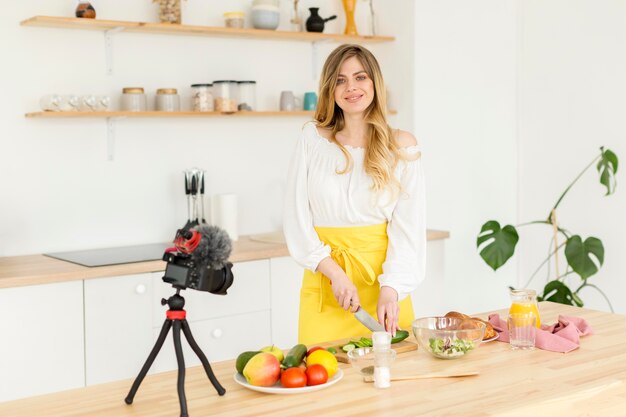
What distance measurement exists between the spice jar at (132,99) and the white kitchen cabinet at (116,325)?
2.80ft

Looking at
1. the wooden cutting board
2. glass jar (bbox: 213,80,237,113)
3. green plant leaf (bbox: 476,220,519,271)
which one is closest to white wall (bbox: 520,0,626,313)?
green plant leaf (bbox: 476,220,519,271)

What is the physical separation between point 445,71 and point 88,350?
2.46m

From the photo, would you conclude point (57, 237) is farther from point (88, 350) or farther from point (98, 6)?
point (98, 6)

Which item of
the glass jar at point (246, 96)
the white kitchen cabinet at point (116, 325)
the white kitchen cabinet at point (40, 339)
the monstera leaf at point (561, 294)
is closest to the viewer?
the white kitchen cabinet at point (40, 339)

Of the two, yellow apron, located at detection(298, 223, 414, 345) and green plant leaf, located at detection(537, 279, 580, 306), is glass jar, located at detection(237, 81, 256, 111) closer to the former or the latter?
yellow apron, located at detection(298, 223, 414, 345)

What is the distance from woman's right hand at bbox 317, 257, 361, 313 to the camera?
8.55 ft

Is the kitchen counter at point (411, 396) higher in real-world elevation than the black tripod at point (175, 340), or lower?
lower

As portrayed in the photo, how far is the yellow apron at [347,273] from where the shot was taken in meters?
2.79

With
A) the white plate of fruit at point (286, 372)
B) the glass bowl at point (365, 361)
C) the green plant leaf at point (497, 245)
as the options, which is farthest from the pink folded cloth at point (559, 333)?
the green plant leaf at point (497, 245)

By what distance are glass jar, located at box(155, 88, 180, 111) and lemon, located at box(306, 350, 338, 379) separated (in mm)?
2261

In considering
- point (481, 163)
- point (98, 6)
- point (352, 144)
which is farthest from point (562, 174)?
point (98, 6)

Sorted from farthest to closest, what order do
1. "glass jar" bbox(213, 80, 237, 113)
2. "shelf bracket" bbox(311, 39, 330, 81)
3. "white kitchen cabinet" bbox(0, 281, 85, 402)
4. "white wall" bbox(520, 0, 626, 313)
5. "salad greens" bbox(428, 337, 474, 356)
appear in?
"shelf bracket" bbox(311, 39, 330, 81) < "white wall" bbox(520, 0, 626, 313) < "glass jar" bbox(213, 80, 237, 113) < "white kitchen cabinet" bbox(0, 281, 85, 402) < "salad greens" bbox(428, 337, 474, 356)

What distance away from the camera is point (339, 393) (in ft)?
6.28

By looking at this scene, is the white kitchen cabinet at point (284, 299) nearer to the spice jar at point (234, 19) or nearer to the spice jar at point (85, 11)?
the spice jar at point (234, 19)
